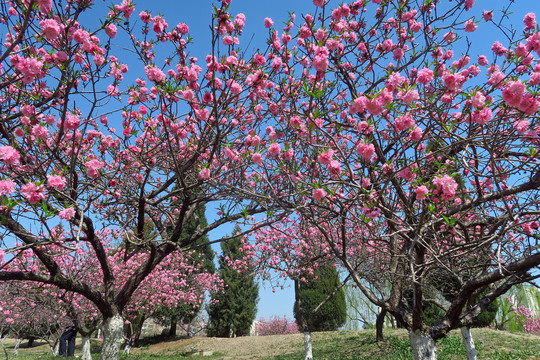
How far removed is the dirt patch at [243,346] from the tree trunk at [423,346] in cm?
1001

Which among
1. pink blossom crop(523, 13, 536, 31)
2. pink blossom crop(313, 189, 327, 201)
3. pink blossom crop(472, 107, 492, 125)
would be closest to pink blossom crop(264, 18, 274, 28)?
pink blossom crop(313, 189, 327, 201)

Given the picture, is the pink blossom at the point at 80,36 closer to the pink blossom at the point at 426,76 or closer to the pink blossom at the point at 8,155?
the pink blossom at the point at 8,155

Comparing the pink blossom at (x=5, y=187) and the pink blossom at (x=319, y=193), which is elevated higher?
the pink blossom at (x=5, y=187)

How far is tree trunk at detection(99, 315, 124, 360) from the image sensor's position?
5.52 m

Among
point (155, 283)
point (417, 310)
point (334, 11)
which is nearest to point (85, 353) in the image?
point (155, 283)

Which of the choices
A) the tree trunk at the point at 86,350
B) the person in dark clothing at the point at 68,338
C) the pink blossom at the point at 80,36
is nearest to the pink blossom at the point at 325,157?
the pink blossom at the point at 80,36

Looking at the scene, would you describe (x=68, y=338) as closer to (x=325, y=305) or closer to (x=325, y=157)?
(x=325, y=305)

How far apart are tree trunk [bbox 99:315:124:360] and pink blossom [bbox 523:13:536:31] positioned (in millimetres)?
7344

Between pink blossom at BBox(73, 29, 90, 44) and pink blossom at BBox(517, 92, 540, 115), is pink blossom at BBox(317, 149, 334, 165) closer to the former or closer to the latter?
pink blossom at BBox(517, 92, 540, 115)

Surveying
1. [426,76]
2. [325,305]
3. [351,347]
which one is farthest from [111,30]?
[325,305]

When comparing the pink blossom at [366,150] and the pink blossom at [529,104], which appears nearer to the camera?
the pink blossom at [529,104]

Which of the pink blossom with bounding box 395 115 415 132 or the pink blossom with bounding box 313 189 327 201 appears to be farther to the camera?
the pink blossom with bounding box 313 189 327 201

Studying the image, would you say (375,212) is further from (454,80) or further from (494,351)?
(494,351)

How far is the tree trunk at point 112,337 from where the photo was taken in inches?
217
